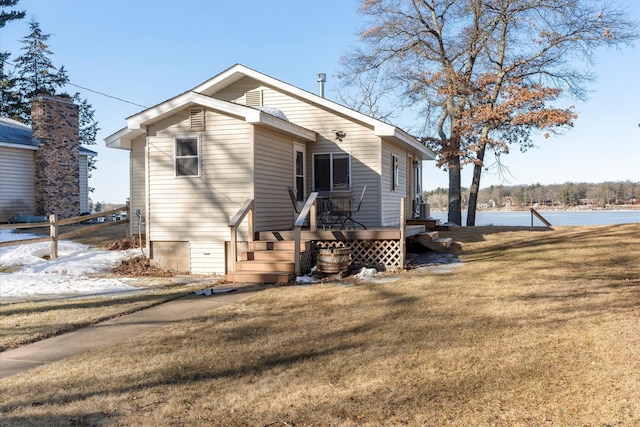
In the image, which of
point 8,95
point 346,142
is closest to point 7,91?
point 8,95

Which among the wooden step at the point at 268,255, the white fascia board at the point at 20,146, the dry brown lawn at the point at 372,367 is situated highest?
the white fascia board at the point at 20,146

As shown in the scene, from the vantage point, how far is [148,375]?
4.23m

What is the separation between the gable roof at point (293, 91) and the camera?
12.4 m

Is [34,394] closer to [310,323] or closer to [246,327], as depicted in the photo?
[246,327]

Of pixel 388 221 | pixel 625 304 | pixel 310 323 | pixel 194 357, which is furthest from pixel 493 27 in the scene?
pixel 194 357

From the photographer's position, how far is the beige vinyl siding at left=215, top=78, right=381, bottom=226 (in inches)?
505

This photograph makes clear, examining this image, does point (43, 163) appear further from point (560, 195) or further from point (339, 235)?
point (560, 195)

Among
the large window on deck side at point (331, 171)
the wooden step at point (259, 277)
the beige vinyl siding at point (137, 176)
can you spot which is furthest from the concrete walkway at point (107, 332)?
the beige vinyl siding at point (137, 176)

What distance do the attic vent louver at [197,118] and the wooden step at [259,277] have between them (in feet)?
11.4

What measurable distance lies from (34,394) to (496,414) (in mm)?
3487

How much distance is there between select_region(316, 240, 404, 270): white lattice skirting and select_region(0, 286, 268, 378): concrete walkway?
3349 mm

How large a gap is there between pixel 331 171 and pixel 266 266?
435 centimetres

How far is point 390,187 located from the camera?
1400 centimetres

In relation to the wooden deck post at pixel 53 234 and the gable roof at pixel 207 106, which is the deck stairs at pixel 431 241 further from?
the wooden deck post at pixel 53 234
